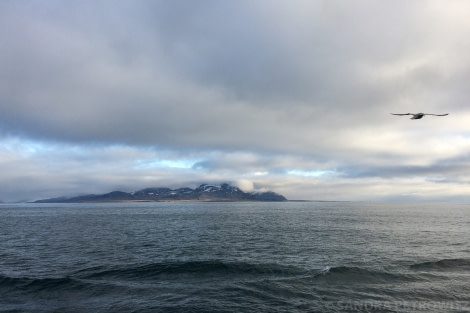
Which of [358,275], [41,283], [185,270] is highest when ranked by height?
[358,275]

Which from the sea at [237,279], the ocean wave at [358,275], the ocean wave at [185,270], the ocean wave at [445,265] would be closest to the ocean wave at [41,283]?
the sea at [237,279]

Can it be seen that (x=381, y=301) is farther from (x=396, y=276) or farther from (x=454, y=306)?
(x=396, y=276)

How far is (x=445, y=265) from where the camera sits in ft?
142

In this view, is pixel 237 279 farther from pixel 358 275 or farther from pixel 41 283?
pixel 41 283

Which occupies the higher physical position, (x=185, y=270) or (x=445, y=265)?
(x=445, y=265)

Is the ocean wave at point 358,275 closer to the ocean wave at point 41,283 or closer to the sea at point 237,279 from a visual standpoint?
the sea at point 237,279

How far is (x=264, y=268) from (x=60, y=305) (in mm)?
23082

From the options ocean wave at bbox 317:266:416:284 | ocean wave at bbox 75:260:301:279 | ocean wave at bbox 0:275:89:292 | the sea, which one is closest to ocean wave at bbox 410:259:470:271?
the sea

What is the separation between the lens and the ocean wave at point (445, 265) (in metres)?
41.3

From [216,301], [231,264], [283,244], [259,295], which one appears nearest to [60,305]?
[216,301]

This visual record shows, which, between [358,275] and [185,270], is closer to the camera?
[358,275]

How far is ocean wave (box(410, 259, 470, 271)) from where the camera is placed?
135 ft

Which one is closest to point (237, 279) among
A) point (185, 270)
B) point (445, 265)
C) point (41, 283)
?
point (185, 270)

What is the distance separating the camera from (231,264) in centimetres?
4350
